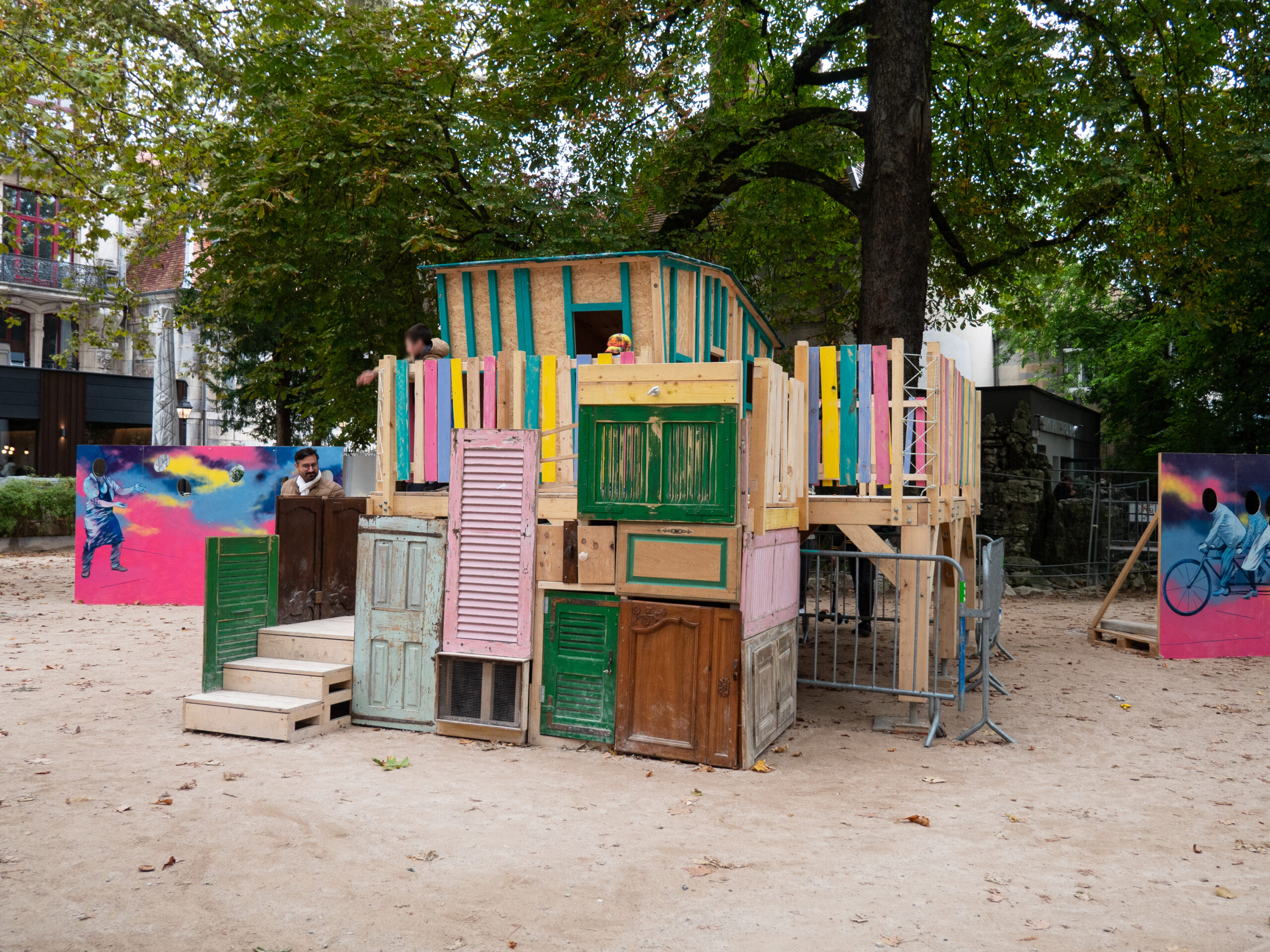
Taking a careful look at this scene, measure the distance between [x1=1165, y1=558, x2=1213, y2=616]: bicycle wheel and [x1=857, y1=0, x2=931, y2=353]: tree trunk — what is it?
400 cm

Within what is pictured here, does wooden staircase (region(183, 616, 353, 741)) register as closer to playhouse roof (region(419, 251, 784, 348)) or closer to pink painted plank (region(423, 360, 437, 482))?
pink painted plank (region(423, 360, 437, 482))

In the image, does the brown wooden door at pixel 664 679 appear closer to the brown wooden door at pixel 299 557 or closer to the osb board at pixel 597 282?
the osb board at pixel 597 282

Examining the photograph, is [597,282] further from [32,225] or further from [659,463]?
[32,225]

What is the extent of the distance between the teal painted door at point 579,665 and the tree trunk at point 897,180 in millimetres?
6654

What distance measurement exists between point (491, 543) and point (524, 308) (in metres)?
2.71

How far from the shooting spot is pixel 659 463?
641 cm

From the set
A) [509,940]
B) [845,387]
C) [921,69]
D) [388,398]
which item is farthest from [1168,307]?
[509,940]

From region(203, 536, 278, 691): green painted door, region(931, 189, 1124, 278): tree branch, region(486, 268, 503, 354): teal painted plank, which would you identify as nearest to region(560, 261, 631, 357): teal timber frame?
region(486, 268, 503, 354): teal painted plank

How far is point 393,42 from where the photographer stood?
42.9ft

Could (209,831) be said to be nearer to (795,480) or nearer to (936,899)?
(936,899)

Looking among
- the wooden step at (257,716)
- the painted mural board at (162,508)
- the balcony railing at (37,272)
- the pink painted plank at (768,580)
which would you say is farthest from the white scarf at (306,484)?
the balcony railing at (37,272)

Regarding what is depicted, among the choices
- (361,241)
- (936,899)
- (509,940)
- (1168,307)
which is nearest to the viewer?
(509,940)

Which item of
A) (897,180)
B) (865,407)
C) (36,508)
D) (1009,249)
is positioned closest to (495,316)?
(865,407)

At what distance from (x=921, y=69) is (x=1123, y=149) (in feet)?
9.30
